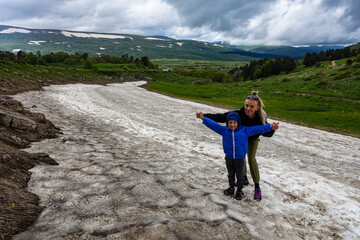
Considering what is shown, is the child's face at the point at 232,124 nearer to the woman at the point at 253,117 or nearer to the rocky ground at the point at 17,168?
the woman at the point at 253,117

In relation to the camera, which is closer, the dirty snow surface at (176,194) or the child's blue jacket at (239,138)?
the dirty snow surface at (176,194)

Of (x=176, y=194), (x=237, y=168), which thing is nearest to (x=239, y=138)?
(x=237, y=168)

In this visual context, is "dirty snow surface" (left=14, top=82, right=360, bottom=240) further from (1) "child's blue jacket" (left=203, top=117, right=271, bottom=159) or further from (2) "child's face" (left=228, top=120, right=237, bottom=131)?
(2) "child's face" (left=228, top=120, right=237, bottom=131)

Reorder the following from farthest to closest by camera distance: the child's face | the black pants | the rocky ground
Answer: the black pants → the child's face → the rocky ground

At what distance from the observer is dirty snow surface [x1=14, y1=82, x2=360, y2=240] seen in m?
4.42

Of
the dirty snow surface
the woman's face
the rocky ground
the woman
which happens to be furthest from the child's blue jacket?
the rocky ground

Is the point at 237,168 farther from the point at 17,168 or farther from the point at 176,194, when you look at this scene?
the point at 17,168

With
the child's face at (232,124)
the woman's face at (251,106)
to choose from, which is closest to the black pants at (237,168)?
the child's face at (232,124)

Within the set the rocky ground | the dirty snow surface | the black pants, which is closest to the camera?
the rocky ground

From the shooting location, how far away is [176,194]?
5973mm

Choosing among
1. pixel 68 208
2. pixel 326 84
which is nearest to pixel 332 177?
pixel 68 208

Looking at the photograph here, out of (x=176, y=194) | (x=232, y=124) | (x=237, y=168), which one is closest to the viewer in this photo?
(x=232, y=124)

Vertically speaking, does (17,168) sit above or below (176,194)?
above

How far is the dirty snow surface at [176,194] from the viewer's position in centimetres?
442
